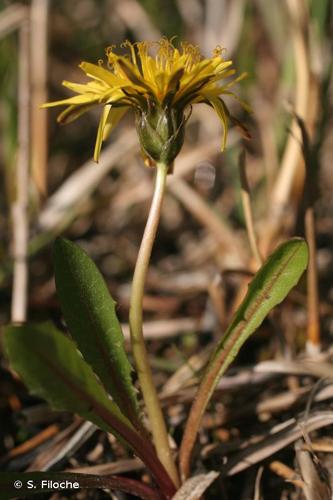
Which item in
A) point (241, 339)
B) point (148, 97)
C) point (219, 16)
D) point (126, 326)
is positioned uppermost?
point (219, 16)

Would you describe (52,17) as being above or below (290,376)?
above

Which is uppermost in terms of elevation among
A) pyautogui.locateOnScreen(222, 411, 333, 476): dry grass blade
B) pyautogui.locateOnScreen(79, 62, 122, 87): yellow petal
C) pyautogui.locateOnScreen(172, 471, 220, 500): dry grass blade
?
pyautogui.locateOnScreen(79, 62, 122, 87): yellow petal

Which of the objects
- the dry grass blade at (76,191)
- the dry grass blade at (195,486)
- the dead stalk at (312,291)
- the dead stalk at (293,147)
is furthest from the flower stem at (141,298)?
the dry grass blade at (76,191)

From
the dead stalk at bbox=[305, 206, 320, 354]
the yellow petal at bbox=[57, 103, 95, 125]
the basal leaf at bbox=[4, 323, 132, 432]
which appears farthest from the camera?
the dead stalk at bbox=[305, 206, 320, 354]

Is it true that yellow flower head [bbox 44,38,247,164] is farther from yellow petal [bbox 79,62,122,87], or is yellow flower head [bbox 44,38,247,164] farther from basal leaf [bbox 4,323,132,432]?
basal leaf [bbox 4,323,132,432]

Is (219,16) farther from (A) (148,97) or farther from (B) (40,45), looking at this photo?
(A) (148,97)

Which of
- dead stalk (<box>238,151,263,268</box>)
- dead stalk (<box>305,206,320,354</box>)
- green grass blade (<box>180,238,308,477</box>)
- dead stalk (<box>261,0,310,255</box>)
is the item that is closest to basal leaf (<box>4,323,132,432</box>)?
green grass blade (<box>180,238,308,477</box>)

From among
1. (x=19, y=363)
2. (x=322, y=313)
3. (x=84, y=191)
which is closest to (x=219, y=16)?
(x=84, y=191)
